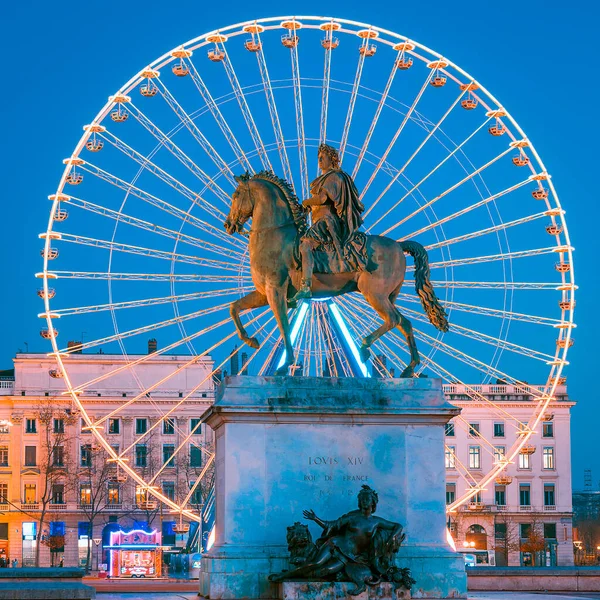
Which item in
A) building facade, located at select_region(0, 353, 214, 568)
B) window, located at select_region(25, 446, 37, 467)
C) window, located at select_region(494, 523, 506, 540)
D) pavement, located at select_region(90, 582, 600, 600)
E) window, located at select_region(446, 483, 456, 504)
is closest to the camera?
pavement, located at select_region(90, 582, 600, 600)

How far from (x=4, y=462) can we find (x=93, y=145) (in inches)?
2802

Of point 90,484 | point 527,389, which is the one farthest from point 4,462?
point 527,389

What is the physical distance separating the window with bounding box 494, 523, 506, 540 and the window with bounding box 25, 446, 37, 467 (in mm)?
37560

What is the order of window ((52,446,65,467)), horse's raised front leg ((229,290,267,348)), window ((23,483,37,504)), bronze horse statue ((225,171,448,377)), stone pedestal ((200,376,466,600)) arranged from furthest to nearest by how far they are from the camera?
window ((23,483,37,504)), window ((52,446,65,467)), horse's raised front leg ((229,290,267,348)), bronze horse statue ((225,171,448,377)), stone pedestal ((200,376,466,600))

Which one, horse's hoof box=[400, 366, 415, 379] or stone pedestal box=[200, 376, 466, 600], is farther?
horse's hoof box=[400, 366, 415, 379]

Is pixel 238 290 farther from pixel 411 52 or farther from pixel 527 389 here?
pixel 527 389

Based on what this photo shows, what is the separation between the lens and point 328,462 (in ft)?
78.5

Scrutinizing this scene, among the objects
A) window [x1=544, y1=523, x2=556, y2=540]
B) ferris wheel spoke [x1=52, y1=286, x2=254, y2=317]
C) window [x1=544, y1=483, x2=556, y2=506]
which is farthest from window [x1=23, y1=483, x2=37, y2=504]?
ferris wheel spoke [x1=52, y1=286, x2=254, y2=317]

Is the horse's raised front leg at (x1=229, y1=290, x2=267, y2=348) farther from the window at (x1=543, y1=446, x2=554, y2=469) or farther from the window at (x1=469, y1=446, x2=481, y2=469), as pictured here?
the window at (x1=543, y1=446, x2=554, y2=469)

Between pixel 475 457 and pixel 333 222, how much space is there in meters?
87.8

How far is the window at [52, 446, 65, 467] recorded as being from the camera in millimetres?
100744

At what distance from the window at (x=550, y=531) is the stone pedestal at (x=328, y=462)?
89.8 meters

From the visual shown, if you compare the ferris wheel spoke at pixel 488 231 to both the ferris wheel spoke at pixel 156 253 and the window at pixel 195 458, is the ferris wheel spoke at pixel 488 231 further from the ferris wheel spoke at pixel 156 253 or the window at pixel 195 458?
the window at pixel 195 458

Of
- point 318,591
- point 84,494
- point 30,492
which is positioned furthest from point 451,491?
point 318,591
